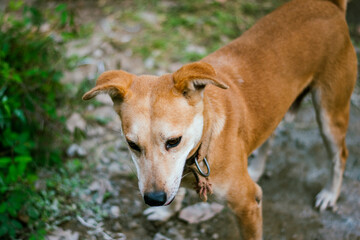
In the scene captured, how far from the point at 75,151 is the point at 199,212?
5.12 ft

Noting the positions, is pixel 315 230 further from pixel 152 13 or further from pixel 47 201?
pixel 152 13

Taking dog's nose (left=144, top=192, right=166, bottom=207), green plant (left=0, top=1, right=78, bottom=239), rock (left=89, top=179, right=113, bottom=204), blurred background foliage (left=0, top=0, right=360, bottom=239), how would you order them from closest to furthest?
dog's nose (left=144, top=192, right=166, bottom=207) → green plant (left=0, top=1, right=78, bottom=239) → blurred background foliage (left=0, top=0, right=360, bottom=239) → rock (left=89, top=179, right=113, bottom=204)

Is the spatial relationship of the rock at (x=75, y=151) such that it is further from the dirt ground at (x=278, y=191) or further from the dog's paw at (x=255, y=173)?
the dog's paw at (x=255, y=173)

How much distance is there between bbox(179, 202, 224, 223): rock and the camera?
339cm

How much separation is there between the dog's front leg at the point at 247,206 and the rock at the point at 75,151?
200cm

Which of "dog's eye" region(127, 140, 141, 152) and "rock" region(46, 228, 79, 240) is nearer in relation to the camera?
"dog's eye" region(127, 140, 141, 152)

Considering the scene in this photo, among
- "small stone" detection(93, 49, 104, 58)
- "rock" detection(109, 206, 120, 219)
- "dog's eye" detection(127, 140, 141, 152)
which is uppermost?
"dog's eye" detection(127, 140, 141, 152)

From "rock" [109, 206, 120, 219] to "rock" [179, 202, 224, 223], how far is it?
601 millimetres

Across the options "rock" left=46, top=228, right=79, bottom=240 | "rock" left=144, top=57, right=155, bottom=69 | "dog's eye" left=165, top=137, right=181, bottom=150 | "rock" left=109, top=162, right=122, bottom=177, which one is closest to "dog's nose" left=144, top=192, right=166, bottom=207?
"dog's eye" left=165, top=137, right=181, bottom=150

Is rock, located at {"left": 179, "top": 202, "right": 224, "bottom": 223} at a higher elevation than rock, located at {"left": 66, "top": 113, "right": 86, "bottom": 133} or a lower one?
lower

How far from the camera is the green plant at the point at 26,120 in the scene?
295 centimetres

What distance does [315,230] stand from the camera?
10.8ft

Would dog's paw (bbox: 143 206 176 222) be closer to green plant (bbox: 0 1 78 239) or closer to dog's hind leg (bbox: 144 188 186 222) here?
dog's hind leg (bbox: 144 188 186 222)

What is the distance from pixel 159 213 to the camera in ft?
11.1
